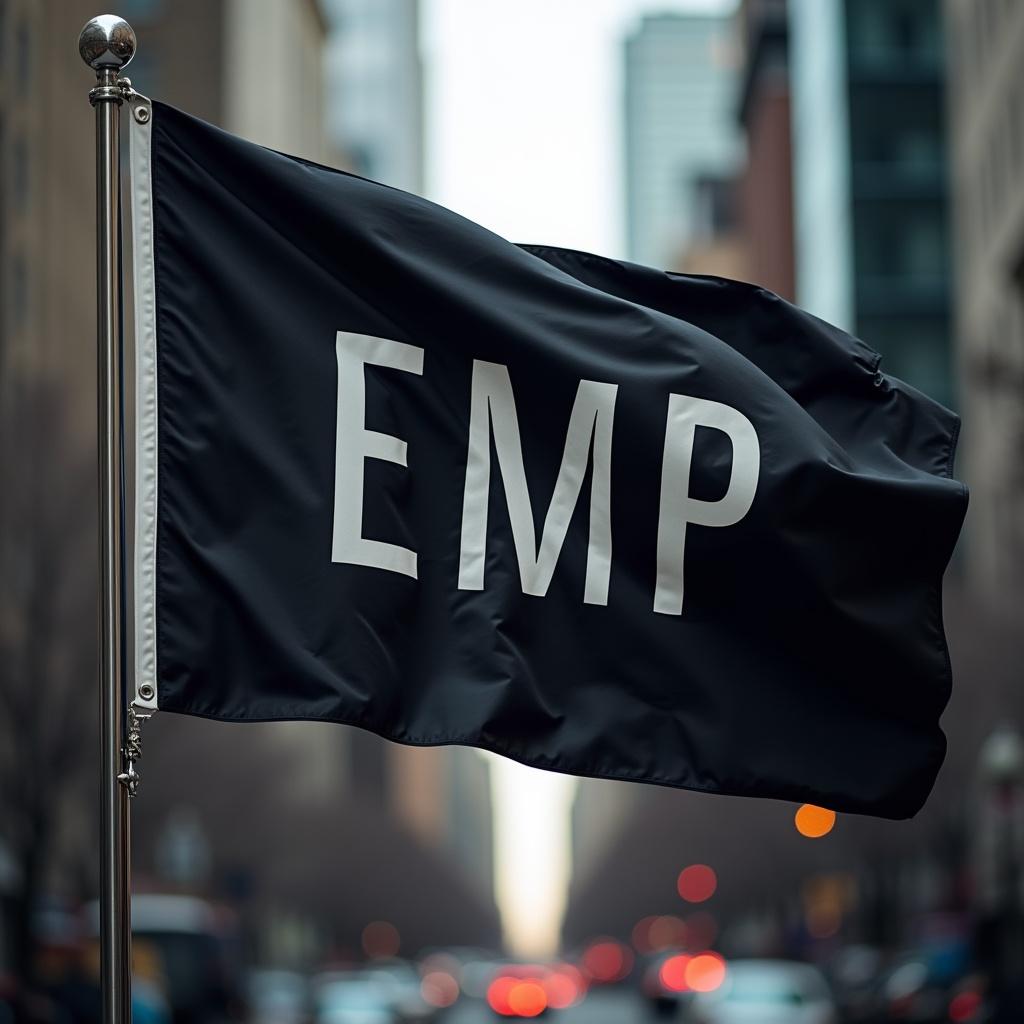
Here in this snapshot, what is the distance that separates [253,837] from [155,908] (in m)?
32.3

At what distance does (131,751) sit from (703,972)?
107ft

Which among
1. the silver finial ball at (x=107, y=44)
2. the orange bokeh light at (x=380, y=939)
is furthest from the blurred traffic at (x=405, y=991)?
the orange bokeh light at (x=380, y=939)

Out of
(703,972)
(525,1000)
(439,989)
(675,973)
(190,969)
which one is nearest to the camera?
(190,969)

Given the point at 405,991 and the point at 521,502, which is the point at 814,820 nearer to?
the point at 405,991

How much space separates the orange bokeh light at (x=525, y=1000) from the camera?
138 feet

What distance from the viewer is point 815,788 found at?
19.7 ft

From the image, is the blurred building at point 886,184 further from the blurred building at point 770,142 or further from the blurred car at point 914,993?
the blurred car at point 914,993

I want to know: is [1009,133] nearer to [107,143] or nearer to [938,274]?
[938,274]

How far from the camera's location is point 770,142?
103 meters

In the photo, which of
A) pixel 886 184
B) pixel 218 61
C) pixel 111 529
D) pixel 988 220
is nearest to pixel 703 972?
pixel 988 220

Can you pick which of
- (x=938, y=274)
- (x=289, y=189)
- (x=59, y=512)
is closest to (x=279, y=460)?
(x=289, y=189)

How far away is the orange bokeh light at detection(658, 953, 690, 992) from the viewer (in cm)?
4259

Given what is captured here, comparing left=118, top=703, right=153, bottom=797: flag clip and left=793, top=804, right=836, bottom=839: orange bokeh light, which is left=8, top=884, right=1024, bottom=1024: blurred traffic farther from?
left=118, top=703, right=153, bottom=797: flag clip

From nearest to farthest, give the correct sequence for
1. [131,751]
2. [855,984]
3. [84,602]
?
[131,751] → [84,602] → [855,984]
